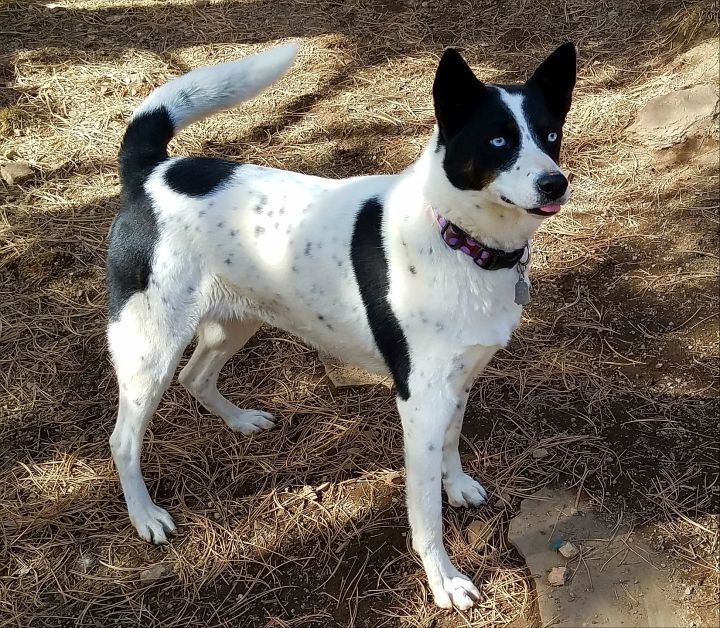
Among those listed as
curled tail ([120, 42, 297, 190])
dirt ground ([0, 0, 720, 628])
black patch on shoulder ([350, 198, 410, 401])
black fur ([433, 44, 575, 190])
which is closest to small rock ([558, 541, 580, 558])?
dirt ground ([0, 0, 720, 628])

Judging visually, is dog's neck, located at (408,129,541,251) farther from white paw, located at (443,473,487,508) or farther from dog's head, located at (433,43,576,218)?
white paw, located at (443,473,487,508)

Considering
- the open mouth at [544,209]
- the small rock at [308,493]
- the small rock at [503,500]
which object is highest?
the open mouth at [544,209]

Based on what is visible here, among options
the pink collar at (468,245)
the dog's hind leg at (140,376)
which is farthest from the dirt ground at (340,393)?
the pink collar at (468,245)

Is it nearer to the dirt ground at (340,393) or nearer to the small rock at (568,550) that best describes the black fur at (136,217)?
the dirt ground at (340,393)

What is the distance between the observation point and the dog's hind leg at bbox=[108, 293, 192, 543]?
2662mm

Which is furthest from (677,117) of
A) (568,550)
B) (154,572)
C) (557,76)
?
(154,572)

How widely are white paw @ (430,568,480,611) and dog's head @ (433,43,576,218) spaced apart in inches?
53.0

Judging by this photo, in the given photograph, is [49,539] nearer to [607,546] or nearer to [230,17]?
[607,546]

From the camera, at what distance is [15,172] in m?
4.57

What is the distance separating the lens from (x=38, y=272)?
4.00 meters

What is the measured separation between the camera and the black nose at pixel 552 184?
6.71ft

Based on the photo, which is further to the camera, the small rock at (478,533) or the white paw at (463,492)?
the white paw at (463,492)

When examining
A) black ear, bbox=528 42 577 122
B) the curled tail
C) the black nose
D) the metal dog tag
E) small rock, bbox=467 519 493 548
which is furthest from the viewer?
small rock, bbox=467 519 493 548

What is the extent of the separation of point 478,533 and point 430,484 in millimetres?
537
